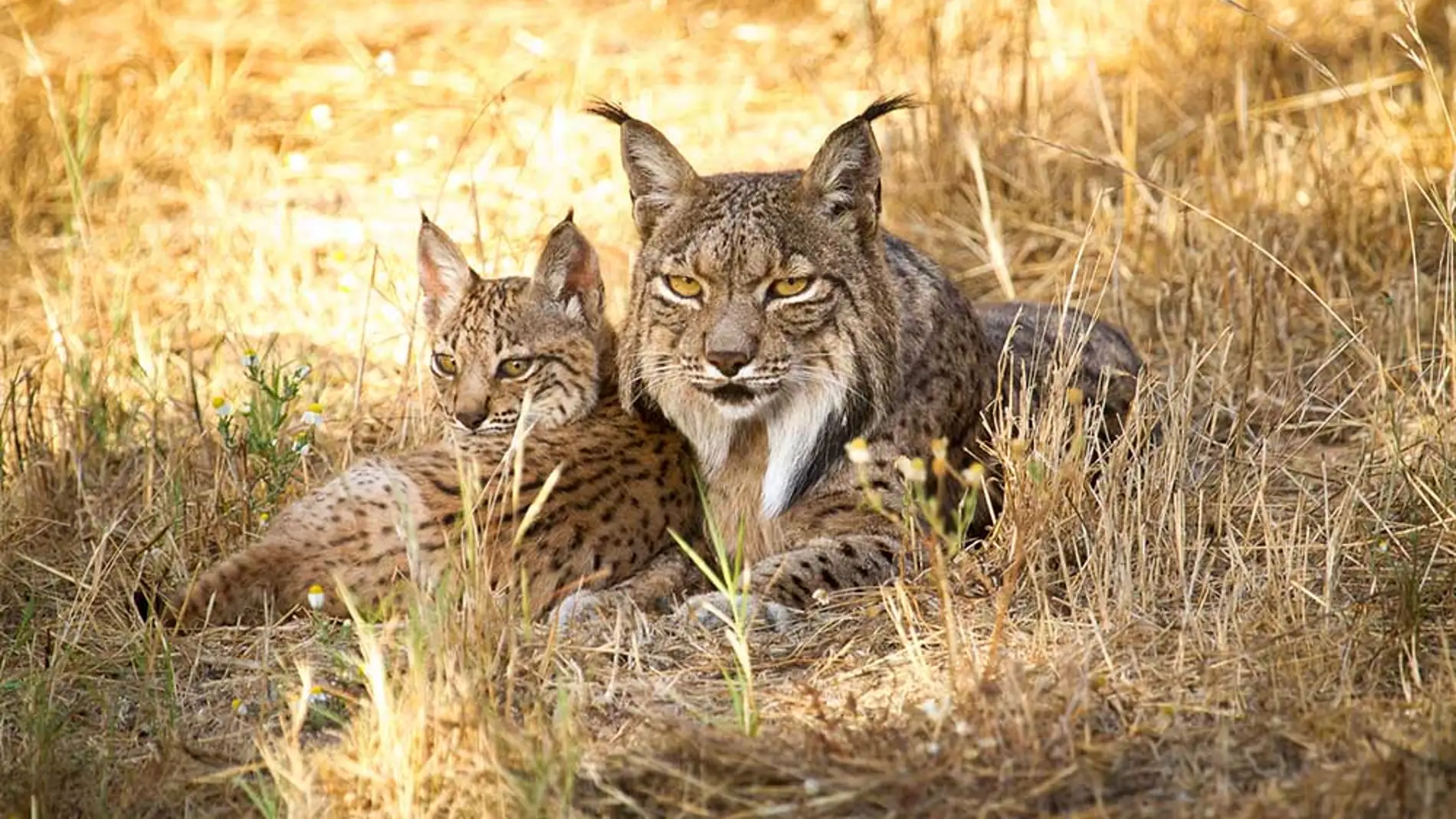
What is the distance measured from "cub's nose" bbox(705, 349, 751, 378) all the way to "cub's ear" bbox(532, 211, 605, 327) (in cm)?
83

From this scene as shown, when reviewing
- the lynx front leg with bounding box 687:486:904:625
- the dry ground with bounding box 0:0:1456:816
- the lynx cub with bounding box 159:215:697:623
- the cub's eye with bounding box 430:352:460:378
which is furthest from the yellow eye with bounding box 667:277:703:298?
the dry ground with bounding box 0:0:1456:816

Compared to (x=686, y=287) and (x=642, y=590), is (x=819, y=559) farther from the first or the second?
(x=686, y=287)

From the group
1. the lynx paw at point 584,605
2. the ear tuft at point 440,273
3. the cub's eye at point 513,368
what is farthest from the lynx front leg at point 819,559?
the ear tuft at point 440,273

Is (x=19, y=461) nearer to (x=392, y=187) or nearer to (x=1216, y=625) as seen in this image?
(x=392, y=187)

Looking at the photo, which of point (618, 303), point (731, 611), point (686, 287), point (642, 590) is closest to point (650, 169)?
point (686, 287)

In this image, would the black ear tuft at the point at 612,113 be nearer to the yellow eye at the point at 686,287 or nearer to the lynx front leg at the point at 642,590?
the yellow eye at the point at 686,287

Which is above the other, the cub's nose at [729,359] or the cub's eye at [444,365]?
the cub's nose at [729,359]

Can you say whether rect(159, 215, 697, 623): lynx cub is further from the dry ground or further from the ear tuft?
the dry ground

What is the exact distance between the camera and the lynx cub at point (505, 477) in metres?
5.06

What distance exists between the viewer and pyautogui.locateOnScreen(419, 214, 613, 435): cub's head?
18.7 feet

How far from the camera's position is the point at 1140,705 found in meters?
4.11

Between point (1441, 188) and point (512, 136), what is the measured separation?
166 inches

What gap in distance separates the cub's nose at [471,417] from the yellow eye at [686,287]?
0.74 m

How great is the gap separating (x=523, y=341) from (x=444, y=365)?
11.5 inches
